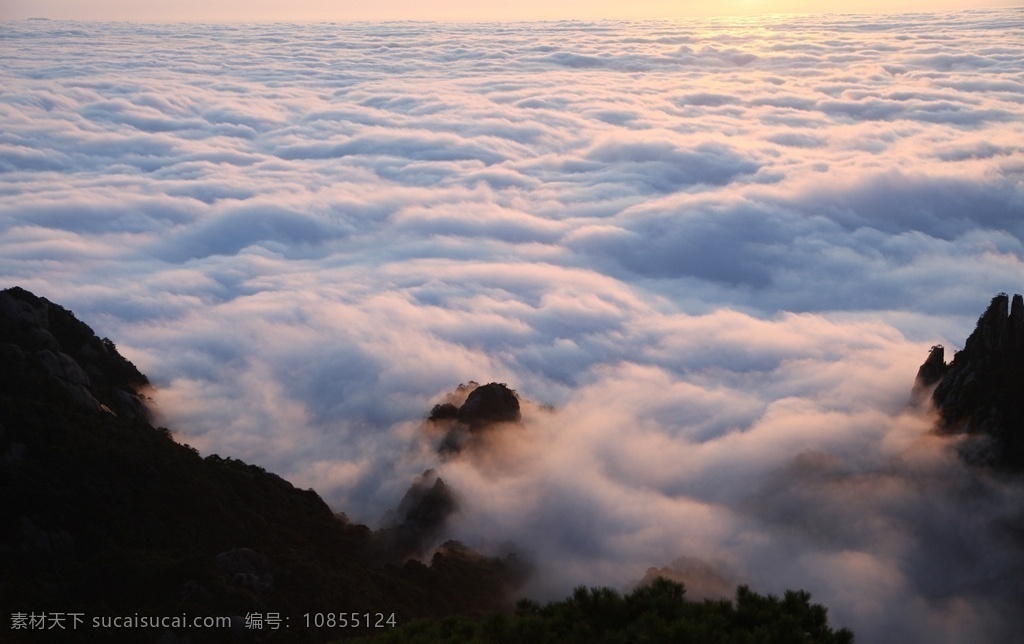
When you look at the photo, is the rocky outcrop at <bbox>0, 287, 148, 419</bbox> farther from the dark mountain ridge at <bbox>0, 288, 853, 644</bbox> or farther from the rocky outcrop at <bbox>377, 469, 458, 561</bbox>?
the rocky outcrop at <bbox>377, 469, 458, 561</bbox>

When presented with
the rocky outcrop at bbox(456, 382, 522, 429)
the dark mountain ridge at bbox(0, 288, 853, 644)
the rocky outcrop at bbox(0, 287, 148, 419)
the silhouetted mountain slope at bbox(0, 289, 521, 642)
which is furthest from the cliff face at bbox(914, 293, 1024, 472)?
the rocky outcrop at bbox(0, 287, 148, 419)

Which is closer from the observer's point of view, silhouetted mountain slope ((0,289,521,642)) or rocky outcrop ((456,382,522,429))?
silhouetted mountain slope ((0,289,521,642))

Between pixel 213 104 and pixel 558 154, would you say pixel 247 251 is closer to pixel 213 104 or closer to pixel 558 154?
pixel 558 154

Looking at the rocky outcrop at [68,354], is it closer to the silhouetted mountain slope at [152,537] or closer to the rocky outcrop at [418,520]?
the silhouetted mountain slope at [152,537]

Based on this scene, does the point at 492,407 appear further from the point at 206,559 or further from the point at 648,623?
the point at 648,623

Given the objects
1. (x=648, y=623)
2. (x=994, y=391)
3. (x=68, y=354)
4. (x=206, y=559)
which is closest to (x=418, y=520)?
(x=206, y=559)
